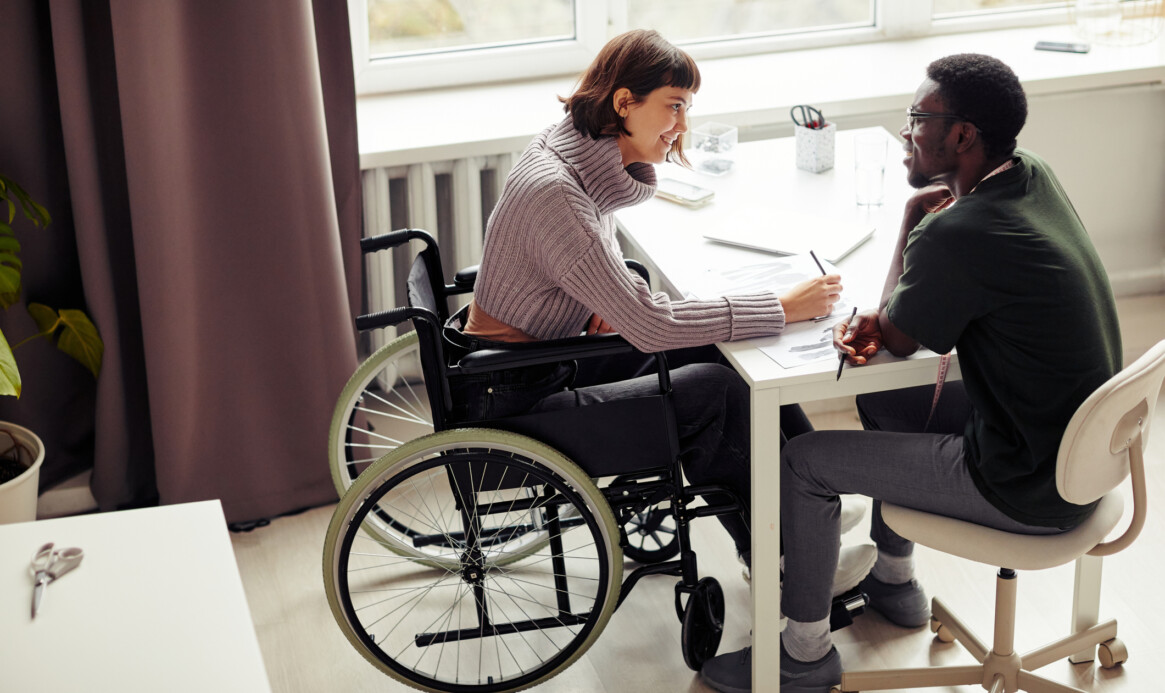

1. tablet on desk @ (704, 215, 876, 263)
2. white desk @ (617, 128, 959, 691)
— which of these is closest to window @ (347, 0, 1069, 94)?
white desk @ (617, 128, 959, 691)

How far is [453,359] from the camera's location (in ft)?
6.92

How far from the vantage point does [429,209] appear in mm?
2898

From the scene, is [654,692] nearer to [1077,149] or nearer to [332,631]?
[332,631]

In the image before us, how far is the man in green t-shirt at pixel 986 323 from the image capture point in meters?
1.70

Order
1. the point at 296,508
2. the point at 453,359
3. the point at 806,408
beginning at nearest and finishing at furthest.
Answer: the point at 453,359 < the point at 296,508 < the point at 806,408

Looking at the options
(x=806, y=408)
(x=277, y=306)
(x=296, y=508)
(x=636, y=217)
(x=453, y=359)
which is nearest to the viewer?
(x=453, y=359)

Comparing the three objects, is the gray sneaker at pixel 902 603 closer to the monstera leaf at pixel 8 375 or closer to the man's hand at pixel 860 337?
the man's hand at pixel 860 337

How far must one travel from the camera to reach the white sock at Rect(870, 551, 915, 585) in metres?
2.33

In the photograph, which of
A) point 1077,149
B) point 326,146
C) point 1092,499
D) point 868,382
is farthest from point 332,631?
point 1077,149

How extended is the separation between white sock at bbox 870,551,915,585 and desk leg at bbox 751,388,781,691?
0.39 m

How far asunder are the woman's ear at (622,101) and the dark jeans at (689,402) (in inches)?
17.6

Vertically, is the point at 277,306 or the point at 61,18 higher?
the point at 61,18

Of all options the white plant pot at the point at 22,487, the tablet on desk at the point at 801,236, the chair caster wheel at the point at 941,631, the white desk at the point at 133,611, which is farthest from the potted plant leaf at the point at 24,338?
the chair caster wheel at the point at 941,631

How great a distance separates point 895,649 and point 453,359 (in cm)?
100
